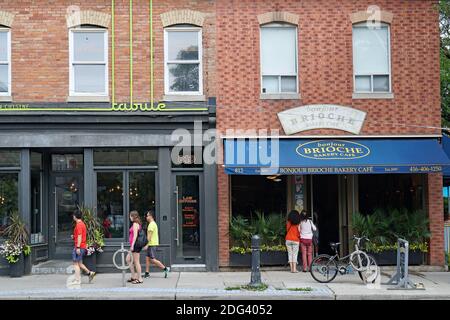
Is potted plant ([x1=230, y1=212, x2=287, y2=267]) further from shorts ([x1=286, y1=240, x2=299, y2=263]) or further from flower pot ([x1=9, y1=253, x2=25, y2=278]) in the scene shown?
flower pot ([x1=9, y1=253, x2=25, y2=278])

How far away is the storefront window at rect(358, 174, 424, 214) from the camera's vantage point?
A: 56.6 feet

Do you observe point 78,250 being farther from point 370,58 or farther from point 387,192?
point 370,58

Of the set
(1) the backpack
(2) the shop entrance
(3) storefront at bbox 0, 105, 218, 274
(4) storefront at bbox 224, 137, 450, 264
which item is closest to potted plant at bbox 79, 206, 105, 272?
(3) storefront at bbox 0, 105, 218, 274

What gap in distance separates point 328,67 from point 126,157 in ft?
19.3

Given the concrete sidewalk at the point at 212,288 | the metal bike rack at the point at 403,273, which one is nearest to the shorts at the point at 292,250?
the concrete sidewalk at the point at 212,288

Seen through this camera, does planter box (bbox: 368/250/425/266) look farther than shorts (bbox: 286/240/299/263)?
Yes

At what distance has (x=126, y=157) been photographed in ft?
54.4

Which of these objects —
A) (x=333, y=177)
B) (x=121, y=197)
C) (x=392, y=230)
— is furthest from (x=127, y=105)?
(x=392, y=230)

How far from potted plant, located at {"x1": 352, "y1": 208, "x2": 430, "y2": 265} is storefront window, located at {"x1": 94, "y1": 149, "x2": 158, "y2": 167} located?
18.4 feet

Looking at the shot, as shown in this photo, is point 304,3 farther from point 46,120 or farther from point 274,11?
point 46,120

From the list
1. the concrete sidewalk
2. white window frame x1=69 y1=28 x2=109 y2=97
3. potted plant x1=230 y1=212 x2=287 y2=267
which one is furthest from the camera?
white window frame x1=69 y1=28 x2=109 y2=97

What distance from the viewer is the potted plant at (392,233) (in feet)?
53.8

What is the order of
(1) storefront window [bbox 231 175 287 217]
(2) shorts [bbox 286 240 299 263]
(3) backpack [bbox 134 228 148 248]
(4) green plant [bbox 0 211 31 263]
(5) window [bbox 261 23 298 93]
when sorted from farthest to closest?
1. (1) storefront window [bbox 231 175 287 217]
2. (5) window [bbox 261 23 298 93]
3. (2) shorts [bbox 286 240 299 263]
4. (4) green plant [bbox 0 211 31 263]
5. (3) backpack [bbox 134 228 148 248]

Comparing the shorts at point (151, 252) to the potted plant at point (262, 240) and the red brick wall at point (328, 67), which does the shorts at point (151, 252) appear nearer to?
the potted plant at point (262, 240)
